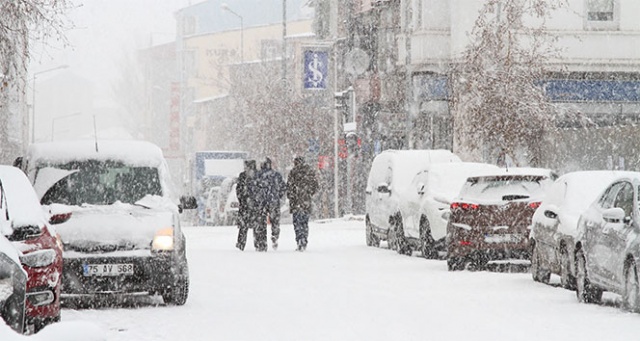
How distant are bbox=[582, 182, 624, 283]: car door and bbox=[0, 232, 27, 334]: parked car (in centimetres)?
705

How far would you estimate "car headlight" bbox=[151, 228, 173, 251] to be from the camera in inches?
570

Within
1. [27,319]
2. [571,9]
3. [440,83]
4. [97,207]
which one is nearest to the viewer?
[27,319]

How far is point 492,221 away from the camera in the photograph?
66.4ft

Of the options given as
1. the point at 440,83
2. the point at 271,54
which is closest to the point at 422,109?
the point at 440,83

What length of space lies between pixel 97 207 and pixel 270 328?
10.3 ft

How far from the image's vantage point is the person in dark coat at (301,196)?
26859 millimetres

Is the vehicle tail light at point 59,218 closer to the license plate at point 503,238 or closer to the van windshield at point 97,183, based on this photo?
the van windshield at point 97,183

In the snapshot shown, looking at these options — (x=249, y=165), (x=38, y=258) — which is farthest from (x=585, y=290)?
(x=249, y=165)

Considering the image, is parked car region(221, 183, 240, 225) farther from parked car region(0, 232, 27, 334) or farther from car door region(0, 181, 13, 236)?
parked car region(0, 232, 27, 334)

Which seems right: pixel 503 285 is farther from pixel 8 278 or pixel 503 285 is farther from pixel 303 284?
pixel 8 278

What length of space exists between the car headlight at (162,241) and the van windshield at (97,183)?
79 centimetres

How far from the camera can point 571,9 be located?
41125 mm

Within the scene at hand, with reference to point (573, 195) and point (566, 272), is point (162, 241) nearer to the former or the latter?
point (566, 272)

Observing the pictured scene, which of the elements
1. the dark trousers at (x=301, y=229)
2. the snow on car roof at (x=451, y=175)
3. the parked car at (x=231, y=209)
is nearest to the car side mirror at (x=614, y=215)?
the snow on car roof at (x=451, y=175)
